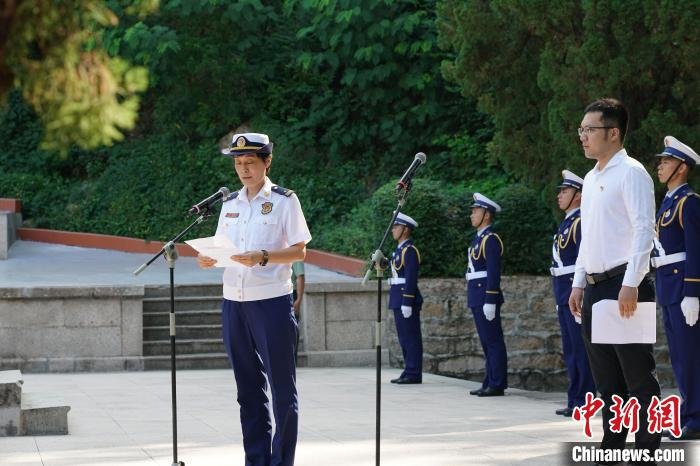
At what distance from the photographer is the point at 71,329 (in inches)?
587

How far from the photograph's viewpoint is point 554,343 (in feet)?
51.2

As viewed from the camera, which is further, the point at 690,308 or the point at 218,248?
the point at 690,308

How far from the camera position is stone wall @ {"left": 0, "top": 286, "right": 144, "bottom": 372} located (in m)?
14.8

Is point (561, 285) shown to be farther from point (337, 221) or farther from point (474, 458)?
point (337, 221)

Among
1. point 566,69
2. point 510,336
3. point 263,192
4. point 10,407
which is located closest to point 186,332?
point 510,336

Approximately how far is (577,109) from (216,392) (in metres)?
5.25

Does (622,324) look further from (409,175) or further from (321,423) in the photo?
(321,423)

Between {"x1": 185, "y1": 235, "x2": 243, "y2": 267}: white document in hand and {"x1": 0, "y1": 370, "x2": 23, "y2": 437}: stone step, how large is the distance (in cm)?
319

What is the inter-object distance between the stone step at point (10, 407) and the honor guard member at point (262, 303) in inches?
114

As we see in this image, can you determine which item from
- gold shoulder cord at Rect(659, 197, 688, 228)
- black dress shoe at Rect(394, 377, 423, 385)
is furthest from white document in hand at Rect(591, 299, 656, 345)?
black dress shoe at Rect(394, 377, 423, 385)

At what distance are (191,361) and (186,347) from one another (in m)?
0.31

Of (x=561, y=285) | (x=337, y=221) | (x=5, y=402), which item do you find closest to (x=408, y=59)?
(x=337, y=221)

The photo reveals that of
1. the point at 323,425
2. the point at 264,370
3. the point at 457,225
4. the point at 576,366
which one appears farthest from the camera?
the point at 457,225

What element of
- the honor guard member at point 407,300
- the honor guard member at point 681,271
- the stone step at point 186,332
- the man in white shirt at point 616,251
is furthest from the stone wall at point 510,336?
the man in white shirt at point 616,251
